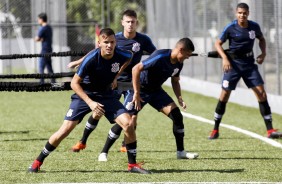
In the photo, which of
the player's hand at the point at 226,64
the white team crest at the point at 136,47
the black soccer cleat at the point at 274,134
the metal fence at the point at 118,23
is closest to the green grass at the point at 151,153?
the black soccer cleat at the point at 274,134

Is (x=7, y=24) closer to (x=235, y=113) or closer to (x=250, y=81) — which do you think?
(x=235, y=113)

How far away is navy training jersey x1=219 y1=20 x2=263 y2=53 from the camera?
15.7m

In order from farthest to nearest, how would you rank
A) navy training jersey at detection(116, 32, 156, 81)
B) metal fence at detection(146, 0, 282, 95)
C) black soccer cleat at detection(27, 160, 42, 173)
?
metal fence at detection(146, 0, 282, 95) < navy training jersey at detection(116, 32, 156, 81) < black soccer cleat at detection(27, 160, 42, 173)

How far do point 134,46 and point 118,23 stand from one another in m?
23.8

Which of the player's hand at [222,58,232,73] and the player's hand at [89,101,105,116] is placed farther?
the player's hand at [222,58,232,73]

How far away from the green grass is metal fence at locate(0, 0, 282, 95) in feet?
14.2

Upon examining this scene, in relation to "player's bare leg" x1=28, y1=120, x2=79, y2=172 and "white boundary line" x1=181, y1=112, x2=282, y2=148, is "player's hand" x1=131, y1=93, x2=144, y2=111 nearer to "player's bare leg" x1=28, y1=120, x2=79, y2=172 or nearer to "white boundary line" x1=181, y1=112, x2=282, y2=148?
"player's bare leg" x1=28, y1=120, x2=79, y2=172

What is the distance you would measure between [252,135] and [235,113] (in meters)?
4.34

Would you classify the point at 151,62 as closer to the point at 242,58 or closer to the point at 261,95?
the point at 242,58

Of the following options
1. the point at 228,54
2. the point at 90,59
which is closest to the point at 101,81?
the point at 90,59

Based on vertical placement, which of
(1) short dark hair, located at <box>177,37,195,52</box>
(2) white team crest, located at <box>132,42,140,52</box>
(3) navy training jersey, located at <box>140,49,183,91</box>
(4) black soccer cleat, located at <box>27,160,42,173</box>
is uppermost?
(1) short dark hair, located at <box>177,37,195,52</box>

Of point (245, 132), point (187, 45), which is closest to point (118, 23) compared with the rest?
point (245, 132)

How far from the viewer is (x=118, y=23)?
123 feet

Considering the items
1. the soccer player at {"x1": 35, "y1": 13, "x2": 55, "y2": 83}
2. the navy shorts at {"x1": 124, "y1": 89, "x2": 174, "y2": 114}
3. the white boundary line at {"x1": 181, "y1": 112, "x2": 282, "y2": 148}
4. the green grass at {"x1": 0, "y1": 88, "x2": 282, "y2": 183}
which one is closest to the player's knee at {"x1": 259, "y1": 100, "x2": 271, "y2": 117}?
the white boundary line at {"x1": 181, "y1": 112, "x2": 282, "y2": 148}
